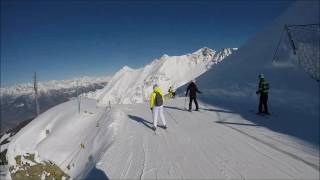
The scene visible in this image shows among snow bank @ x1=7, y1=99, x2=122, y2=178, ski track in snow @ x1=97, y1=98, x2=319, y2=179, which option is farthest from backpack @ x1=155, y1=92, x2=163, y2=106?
snow bank @ x1=7, y1=99, x2=122, y2=178

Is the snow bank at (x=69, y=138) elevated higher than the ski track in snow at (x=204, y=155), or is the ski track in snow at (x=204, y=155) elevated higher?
the ski track in snow at (x=204, y=155)

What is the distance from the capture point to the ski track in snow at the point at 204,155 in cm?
1033

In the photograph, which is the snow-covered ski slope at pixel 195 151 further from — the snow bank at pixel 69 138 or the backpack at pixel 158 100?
the backpack at pixel 158 100

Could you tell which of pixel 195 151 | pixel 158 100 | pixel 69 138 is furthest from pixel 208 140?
pixel 69 138

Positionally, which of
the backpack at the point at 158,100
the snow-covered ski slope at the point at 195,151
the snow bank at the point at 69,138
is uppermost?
the backpack at the point at 158,100

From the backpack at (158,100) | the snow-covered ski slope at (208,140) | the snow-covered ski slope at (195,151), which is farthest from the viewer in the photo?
the backpack at (158,100)

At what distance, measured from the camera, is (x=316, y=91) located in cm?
2548

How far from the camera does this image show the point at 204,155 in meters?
12.4

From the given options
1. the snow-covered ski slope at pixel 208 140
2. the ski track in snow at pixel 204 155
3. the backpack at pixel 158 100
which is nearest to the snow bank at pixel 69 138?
the snow-covered ski slope at pixel 208 140

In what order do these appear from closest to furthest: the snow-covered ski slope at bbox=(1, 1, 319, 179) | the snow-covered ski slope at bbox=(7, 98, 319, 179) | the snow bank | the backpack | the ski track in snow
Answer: the ski track in snow < the snow-covered ski slope at bbox=(7, 98, 319, 179) < the snow-covered ski slope at bbox=(1, 1, 319, 179) < the backpack < the snow bank

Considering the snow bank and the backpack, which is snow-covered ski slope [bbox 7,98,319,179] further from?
the backpack

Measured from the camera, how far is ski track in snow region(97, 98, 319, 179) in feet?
33.9

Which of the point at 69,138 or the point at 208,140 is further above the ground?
the point at 208,140

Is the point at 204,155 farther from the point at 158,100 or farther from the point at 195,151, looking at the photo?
the point at 158,100
